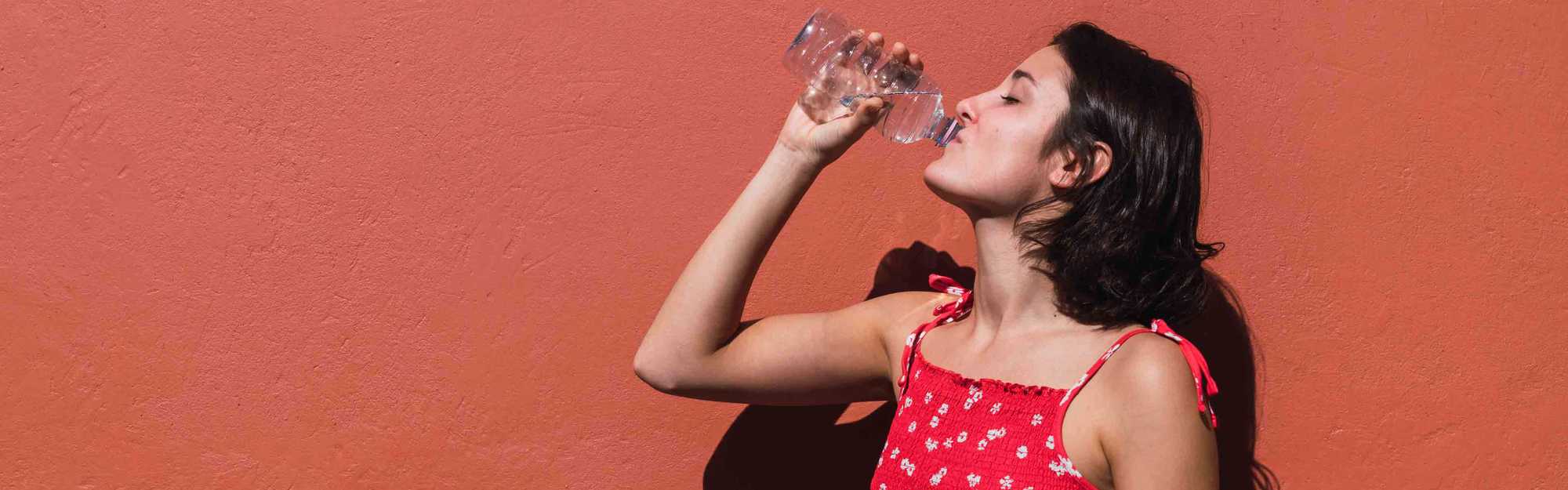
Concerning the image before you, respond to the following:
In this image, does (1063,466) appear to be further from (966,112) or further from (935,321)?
(966,112)

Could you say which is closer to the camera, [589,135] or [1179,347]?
[1179,347]

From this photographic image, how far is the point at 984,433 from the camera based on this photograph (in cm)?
191

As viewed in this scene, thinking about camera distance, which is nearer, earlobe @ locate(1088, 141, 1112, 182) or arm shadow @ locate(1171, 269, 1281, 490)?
earlobe @ locate(1088, 141, 1112, 182)

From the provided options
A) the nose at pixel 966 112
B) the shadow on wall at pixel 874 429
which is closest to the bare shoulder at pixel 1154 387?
the nose at pixel 966 112

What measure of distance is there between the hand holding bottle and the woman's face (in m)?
0.12

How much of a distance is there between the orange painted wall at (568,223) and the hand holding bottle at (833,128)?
0.70 ft

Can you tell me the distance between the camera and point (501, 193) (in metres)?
2.33

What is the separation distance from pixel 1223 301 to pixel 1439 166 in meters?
0.44

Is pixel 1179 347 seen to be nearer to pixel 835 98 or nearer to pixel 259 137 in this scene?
pixel 835 98

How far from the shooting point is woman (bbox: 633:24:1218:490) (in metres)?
1.85

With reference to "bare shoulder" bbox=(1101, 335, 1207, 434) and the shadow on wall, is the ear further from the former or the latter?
the shadow on wall

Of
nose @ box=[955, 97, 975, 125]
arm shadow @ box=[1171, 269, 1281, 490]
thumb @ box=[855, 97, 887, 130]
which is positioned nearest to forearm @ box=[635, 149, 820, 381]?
thumb @ box=[855, 97, 887, 130]

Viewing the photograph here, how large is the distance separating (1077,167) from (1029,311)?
222 millimetres

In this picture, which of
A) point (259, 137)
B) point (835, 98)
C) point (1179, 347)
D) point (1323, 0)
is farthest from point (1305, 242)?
point (259, 137)
